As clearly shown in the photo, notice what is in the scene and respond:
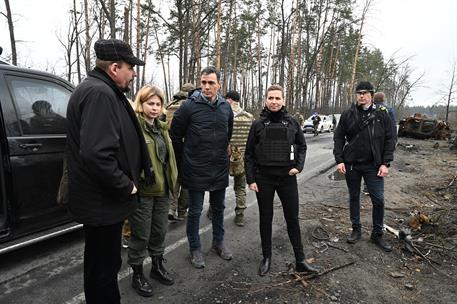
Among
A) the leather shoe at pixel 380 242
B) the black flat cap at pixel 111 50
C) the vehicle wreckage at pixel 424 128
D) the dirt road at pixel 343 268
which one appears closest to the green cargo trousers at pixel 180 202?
the dirt road at pixel 343 268

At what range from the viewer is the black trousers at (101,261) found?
7.31 feet

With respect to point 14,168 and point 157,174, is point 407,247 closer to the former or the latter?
point 157,174

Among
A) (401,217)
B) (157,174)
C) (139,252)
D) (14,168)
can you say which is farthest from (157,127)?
(401,217)

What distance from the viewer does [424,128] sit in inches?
→ 824

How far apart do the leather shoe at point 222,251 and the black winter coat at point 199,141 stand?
76 cm

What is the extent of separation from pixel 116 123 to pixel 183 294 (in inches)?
Answer: 71.5

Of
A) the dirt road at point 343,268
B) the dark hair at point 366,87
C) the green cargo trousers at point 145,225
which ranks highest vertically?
the dark hair at point 366,87

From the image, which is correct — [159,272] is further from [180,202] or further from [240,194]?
[240,194]

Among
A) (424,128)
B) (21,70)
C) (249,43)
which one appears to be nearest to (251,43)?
(249,43)

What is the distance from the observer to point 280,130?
3.45 metres

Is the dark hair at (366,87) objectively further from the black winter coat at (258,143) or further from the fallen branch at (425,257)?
the fallen branch at (425,257)

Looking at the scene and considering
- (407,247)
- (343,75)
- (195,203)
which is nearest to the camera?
(195,203)

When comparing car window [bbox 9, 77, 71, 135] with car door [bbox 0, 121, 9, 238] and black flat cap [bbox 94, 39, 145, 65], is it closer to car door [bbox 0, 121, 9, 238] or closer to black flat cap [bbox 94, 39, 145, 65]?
car door [bbox 0, 121, 9, 238]

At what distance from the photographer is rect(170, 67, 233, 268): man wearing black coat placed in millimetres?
3604
